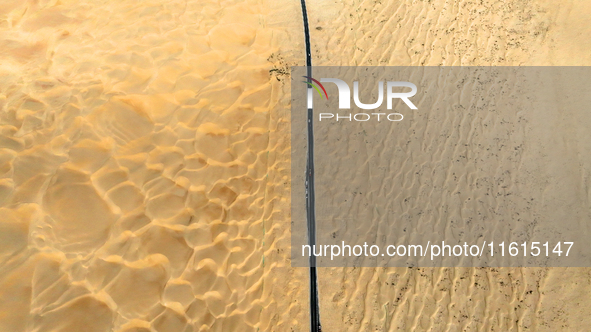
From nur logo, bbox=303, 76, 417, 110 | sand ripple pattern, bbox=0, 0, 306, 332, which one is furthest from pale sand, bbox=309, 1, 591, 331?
sand ripple pattern, bbox=0, 0, 306, 332

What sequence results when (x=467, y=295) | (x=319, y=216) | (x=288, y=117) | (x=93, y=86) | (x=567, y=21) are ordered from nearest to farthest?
1. (x=93, y=86)
2. (x=467, y=295)
3. (x=319, y=216)
4. (x=288, y=117)
5. (x=567, y=21)

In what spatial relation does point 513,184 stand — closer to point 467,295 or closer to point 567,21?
point 467,295

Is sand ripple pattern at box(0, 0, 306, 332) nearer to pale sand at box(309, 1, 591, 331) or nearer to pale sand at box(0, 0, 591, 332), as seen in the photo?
pale sand at box(0, 0, 591, 332)

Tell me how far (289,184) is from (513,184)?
288 cm

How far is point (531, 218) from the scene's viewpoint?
415 cm

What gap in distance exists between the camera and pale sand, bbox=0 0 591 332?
9.05 feet

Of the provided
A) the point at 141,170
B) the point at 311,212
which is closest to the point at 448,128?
the point at 311,212

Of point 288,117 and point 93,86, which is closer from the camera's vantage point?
point 93,86

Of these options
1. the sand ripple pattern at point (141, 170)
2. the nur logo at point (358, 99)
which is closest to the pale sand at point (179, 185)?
the sand ripple pattern at point (141, 170)

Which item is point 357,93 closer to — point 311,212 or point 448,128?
point 448,128

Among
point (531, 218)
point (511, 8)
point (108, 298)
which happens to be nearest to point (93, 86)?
point (108, 298)

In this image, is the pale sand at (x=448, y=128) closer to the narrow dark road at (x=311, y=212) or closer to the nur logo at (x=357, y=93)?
the narrow dark road at (x=311, y=212)

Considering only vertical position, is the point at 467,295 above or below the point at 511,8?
below

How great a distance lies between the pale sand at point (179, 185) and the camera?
109 inches
